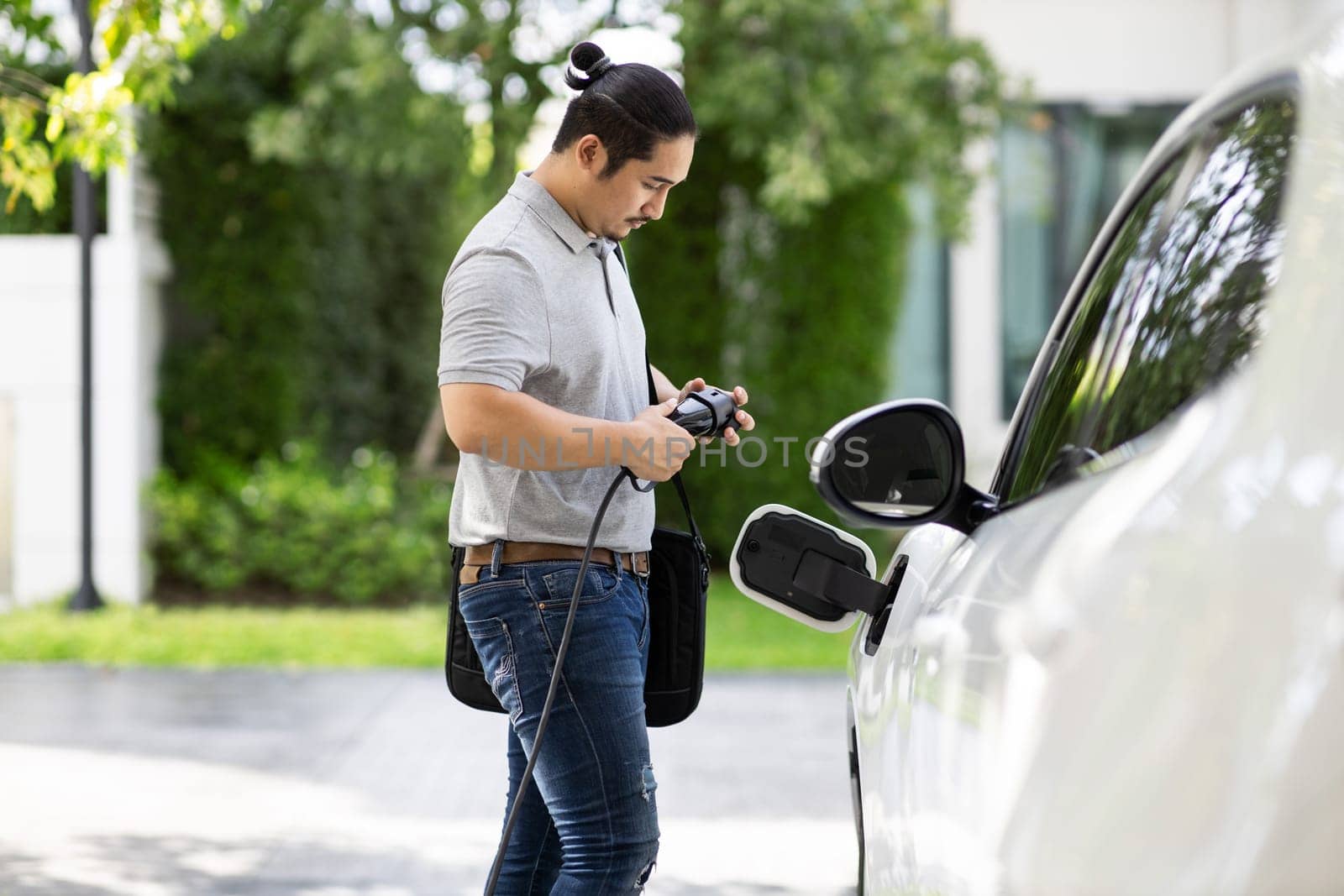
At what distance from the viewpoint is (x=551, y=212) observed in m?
2.54

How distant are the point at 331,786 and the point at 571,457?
139 inches

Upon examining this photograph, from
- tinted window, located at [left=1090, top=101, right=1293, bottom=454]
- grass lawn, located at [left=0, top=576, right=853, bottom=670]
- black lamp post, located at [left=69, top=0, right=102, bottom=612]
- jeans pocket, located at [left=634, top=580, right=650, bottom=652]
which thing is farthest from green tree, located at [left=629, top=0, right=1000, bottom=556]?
tinted window, located at [left=1090, top=101, right=1293, bottom=454]

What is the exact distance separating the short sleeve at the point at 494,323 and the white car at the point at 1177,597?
0.51 meters

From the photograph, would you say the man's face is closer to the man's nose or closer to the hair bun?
the man's nose

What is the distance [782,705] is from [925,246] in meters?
5.56

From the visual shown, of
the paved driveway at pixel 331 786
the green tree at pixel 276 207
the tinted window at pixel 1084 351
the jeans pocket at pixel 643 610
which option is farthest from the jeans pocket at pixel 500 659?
the green tree at pixel 276 207

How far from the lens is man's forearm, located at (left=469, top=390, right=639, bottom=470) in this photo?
2338mm

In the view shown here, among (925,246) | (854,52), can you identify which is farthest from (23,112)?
(925,246)

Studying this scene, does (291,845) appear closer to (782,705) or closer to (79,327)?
(782,705)

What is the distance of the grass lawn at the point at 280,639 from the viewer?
7.73 m

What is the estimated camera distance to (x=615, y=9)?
882 cm

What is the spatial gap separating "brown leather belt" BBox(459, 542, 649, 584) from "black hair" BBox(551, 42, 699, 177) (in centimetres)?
64

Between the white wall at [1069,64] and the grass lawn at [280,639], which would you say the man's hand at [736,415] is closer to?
the grass lawn at [280,639]

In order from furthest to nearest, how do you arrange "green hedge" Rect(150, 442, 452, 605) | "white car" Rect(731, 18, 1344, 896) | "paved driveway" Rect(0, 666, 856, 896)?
1. "green hedge" Rect(150, 442, 452, 605)
2. "paved driveway" Rect(0, 666, 856, 896)
3. "white car" Rect(731, 18, 1344, 896)
